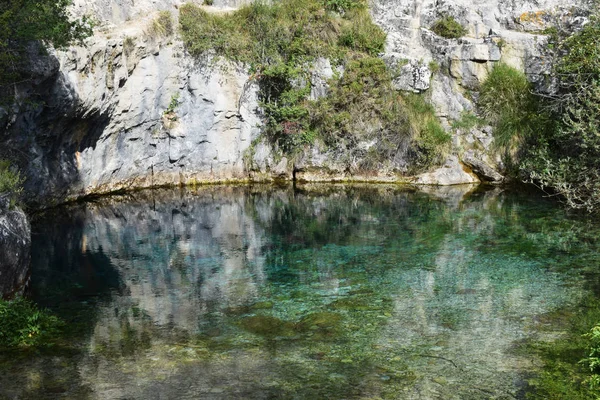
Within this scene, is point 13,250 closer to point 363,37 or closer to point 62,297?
point 62,297

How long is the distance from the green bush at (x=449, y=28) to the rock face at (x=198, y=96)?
363 mm

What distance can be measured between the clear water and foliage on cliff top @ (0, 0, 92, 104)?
4177 millimetres

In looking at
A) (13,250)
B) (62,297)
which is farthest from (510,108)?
(13,250)

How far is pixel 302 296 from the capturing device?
11047 mm

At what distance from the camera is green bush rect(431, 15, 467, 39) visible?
85.3 ft

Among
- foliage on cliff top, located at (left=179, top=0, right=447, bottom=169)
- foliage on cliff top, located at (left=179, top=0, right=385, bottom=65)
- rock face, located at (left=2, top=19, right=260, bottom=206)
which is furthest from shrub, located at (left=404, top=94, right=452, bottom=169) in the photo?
rock face, located at (left=2, top=19, right=260, bottom=206)

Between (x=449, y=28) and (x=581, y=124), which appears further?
(x=449, y=28)

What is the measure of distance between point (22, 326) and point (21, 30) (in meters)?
6.58

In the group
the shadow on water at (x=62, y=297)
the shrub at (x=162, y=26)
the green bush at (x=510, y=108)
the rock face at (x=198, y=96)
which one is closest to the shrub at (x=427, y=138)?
the rock face at (x=198, y=96)

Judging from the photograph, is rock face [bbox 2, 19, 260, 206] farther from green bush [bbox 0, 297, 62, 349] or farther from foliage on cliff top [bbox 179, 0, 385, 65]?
green bush [bbox 0, 297, 62, 349]

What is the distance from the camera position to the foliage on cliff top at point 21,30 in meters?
12.4

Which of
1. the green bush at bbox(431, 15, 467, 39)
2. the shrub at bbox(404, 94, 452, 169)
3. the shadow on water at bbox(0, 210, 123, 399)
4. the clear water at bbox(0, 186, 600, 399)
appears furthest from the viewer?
the green bush at bbox(431, 15, 467, 39)

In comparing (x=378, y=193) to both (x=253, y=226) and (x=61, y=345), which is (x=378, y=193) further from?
(x=61, y=345)

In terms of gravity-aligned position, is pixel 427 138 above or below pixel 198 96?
below
